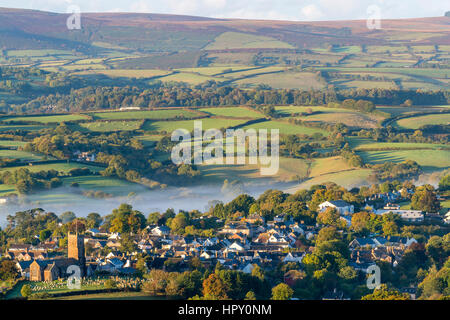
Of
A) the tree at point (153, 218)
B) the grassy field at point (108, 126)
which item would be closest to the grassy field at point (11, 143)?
the grassy field at point (108, 126)

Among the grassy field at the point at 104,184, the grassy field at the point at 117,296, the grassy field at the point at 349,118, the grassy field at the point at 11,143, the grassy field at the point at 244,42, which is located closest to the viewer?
the grassy field at the point at 117,296

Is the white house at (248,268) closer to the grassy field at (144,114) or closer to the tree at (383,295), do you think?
the tree at (383,295)

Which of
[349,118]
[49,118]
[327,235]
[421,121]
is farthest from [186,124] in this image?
[327,235]

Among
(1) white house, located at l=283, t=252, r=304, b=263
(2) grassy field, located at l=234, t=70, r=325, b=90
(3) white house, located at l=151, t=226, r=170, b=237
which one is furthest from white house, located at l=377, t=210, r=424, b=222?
(2) grassy field, located at l=234, t=70, r=325, b=90

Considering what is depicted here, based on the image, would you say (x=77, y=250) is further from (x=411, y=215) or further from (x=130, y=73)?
(x=130, y=73)

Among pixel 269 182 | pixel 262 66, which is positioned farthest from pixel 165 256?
pixel 262 66
